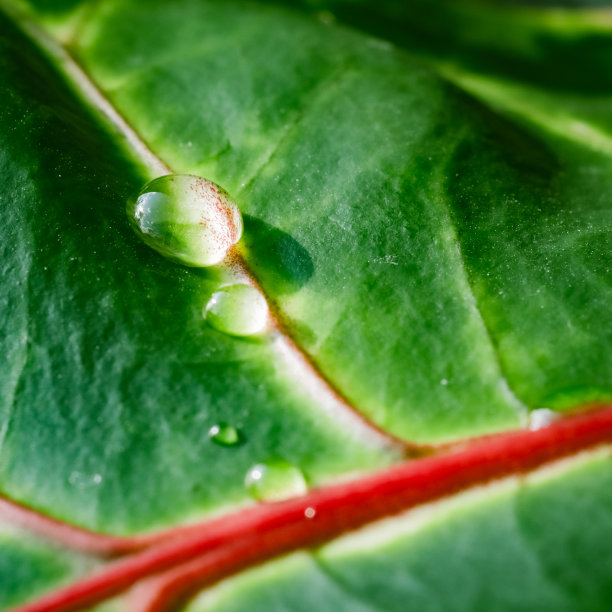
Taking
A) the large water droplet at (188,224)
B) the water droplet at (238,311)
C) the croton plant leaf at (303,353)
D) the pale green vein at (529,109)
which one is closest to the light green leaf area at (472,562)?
the croton plant leaf at (303,353)

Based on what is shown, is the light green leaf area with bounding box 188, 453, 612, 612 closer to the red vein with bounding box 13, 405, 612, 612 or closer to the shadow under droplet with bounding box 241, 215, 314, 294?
the red vein with bounding box 13, 405, 612, 612

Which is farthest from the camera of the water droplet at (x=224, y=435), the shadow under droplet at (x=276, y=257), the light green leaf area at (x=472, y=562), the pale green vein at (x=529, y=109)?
the pale green vein at (x=529, y=109)

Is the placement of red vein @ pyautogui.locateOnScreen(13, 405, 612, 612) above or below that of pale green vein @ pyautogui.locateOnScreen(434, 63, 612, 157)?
above

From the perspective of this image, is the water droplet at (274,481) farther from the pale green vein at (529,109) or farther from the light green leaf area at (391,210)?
the pale green vein at (529,109)

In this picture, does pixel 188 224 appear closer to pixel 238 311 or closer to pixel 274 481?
pixel 238 311

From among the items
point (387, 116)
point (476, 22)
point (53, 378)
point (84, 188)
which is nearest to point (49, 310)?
point (53, 378)

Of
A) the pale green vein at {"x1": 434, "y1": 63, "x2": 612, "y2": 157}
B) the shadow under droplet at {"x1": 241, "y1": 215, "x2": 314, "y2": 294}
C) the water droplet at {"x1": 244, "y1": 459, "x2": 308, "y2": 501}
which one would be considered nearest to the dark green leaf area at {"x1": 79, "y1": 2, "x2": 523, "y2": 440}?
the shadow under droplet at {"x1": 241, "y1": 215, "x2": 314, "y2": 294}

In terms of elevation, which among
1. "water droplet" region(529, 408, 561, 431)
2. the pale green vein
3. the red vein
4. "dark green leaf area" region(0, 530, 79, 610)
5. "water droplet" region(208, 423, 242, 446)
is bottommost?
the pale green vein
